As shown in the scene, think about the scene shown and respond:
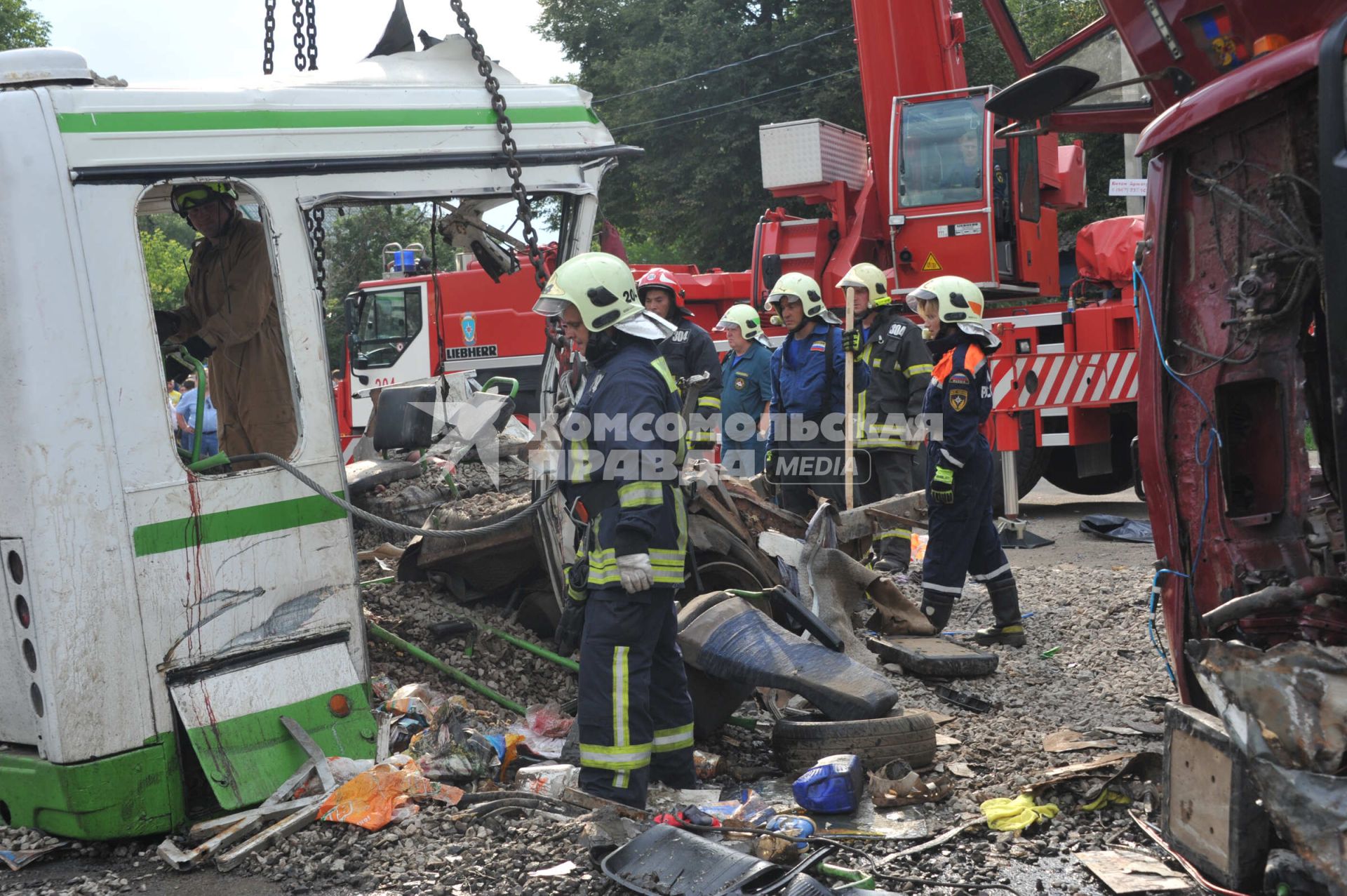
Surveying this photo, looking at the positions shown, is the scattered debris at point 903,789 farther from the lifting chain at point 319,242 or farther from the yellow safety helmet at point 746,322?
the yellow safety helmet at point 746,322

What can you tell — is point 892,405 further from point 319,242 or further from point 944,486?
point 319,242

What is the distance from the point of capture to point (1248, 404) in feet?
10.7

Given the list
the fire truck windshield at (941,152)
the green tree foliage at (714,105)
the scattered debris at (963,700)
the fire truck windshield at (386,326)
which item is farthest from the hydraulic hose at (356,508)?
the green tree foliage at (714,105)

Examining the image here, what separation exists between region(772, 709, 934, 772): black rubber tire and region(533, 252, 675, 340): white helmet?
5.14 feet

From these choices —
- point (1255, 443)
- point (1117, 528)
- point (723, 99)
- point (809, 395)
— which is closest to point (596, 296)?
point (1255, 443)

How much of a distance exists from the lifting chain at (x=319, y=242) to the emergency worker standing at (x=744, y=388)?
4914 millimetres

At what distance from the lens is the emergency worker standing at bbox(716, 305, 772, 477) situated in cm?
952

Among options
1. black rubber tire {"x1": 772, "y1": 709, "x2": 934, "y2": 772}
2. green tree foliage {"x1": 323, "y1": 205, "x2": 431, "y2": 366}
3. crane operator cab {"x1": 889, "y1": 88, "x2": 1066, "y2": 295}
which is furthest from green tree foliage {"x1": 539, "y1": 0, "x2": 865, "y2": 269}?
black rubber tire {"x1": 772, "y1": 709, "x2": 934, "y2": 772}

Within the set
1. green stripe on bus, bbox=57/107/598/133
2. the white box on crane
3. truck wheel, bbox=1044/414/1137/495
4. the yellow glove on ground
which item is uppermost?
the white box on crane

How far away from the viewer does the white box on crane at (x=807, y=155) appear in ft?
36.9

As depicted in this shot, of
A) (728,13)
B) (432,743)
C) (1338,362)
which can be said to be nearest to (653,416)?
(432,743)

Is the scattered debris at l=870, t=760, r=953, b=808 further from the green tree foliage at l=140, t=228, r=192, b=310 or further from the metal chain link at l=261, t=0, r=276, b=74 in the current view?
the green tree foliage at l=140, t=228, r=192, b=310

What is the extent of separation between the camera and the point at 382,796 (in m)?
4.17

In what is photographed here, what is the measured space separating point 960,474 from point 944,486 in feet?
0.48
